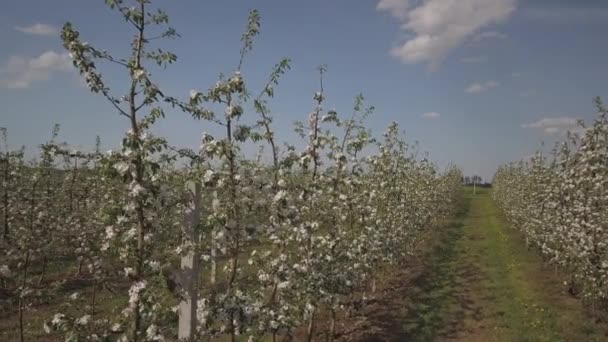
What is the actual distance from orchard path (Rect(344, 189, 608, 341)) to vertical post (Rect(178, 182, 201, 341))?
30.2 feet

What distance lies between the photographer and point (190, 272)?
609 cm

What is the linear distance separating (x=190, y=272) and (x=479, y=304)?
14.8 meters

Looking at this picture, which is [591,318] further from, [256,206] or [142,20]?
[142,20]

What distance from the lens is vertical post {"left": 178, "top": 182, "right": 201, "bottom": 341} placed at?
6016mm

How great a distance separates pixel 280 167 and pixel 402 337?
8.67 metres

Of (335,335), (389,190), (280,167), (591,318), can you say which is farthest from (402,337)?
(280,167)

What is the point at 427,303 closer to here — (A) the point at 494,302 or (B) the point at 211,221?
(A) the point at 494,302

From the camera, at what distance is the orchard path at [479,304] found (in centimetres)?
1492

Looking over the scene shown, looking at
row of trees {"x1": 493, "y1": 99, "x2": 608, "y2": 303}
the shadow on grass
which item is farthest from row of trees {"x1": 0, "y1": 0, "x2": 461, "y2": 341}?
row of trees {"x1": 493, "y1": 99, "x2": 608, "y2": 303}

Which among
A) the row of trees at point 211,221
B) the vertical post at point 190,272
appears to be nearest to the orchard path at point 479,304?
the row of trees at point 211,221

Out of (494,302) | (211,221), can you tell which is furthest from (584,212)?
(211,221)

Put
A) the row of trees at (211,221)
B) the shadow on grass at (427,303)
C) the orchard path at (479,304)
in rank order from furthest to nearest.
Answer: the shadow on grass at (427,303), the orchard path at (479,304), the row of trees at (211,221)

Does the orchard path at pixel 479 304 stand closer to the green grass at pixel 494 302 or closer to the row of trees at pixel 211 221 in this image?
the green grass at pixel 494 302

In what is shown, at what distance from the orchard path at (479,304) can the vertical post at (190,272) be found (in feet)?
30.2
